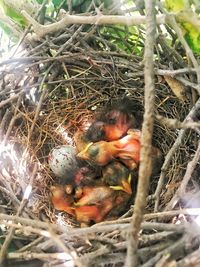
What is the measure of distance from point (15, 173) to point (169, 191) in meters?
0.43

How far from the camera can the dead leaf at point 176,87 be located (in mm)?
1403

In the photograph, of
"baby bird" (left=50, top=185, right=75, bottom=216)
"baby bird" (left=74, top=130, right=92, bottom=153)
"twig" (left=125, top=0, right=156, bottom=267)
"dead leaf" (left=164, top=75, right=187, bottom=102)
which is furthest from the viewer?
"baby bird" (left=74, top=130, right=92, bottom=153)

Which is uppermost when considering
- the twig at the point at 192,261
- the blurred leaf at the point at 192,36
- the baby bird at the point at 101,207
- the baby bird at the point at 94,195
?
the blurred leaf at the point at 192,36

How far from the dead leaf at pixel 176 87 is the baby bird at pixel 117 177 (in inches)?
10.7

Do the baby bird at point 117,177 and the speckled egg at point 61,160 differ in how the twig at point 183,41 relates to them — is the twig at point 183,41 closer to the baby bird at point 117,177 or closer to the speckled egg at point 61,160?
the baby bird at point 117,177

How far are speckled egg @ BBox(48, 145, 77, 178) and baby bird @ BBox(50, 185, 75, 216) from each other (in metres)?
0.06

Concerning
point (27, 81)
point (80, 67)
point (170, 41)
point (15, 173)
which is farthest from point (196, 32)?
point (15, 173)

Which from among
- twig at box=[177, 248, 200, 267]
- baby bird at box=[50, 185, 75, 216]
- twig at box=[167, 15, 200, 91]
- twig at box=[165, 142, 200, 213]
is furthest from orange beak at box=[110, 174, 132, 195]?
twig at box=[177, 248, 200, 267]

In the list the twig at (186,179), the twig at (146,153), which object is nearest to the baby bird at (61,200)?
the twig at (186,179)

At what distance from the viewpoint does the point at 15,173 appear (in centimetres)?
148

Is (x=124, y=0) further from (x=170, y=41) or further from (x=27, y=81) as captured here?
(x=27, y=81)

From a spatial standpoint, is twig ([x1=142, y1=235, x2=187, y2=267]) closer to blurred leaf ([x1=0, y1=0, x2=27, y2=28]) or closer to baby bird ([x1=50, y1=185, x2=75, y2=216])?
baby bird ([x1=50, y1=185, x2=75, y2=216])

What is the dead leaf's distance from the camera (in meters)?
1.40

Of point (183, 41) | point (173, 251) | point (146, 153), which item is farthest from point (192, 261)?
point (183, 41)
